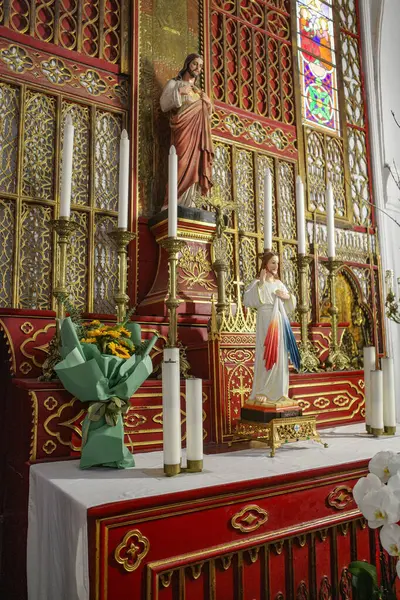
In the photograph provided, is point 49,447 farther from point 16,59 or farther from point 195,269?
point 16,59

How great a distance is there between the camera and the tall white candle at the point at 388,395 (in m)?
2.61

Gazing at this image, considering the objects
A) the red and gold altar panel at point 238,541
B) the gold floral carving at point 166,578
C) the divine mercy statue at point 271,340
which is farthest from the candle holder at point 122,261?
the gold floral carving at point 166,578

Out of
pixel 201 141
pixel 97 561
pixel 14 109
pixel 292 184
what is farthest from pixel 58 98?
pixel 97 561

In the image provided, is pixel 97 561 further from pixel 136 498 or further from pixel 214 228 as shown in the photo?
pixel 214 228

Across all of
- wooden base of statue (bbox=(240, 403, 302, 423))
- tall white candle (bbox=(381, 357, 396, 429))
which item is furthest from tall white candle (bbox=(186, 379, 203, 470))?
tall white candle (bbox=(381, 357, 396, 429))

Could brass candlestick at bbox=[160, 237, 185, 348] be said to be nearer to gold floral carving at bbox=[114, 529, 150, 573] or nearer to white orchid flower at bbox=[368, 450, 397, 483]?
gold floral carving at bbox=[114, 529, 150, 573]

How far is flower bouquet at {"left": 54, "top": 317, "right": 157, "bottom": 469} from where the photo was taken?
1.84 metres

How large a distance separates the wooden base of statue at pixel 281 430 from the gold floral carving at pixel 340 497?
0.98ft

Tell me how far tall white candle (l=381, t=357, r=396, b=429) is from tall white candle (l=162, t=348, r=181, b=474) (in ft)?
4.61

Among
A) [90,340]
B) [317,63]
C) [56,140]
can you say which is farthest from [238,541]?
[317,63]

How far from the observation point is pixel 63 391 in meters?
2.03

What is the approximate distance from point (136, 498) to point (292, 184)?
14.3 ft

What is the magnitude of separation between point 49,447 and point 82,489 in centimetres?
49

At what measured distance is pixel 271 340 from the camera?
93.7 inches
